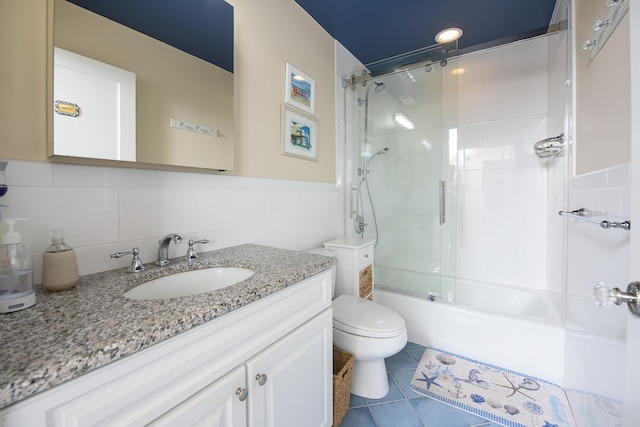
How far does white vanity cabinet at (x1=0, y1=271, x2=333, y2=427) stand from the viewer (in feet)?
1.51

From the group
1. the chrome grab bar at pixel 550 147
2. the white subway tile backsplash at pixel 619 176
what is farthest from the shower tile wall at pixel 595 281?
the chrome grab bar at pixel 550 147

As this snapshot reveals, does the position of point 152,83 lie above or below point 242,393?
above

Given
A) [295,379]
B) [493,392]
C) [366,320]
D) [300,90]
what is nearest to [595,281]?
[493,392]

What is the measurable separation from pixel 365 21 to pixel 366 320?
212 centimetres

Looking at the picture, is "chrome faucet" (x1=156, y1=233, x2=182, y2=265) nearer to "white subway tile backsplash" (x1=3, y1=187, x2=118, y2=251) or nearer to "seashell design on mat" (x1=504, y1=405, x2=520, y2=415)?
"white subway tile backsplash" (x1=3, y1=187, x2=118, y2=251)

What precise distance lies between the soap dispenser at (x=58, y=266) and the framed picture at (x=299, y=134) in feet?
3.90

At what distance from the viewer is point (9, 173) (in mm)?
760

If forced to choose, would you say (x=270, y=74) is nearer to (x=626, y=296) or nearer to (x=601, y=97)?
(x=601, y=97)

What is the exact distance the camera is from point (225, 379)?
0.70m

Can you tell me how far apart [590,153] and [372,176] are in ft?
4.81

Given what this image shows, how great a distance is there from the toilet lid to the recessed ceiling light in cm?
210

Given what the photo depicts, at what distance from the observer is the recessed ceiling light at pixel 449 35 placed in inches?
77.9

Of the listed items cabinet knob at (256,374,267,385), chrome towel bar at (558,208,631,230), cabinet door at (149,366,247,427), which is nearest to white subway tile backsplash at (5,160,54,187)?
cabinet door at (149,366,247,427)

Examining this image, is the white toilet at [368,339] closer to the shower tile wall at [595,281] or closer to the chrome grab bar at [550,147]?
the shower tile wall at [595,281]
